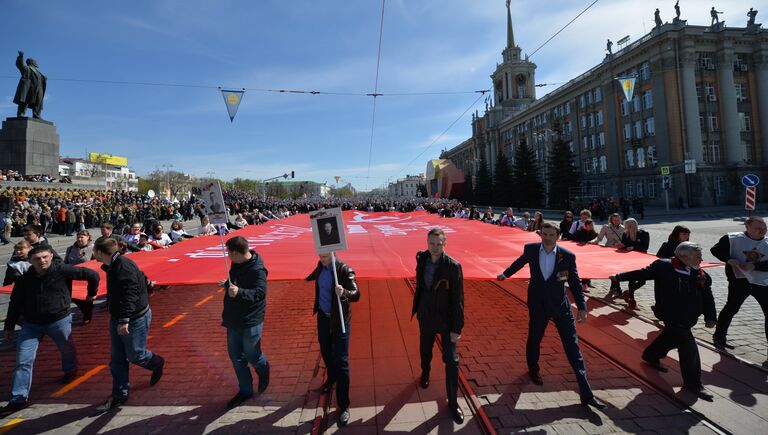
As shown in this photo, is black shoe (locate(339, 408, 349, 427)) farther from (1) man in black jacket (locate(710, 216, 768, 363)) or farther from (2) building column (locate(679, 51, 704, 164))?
(2) building column (locate(679, 51, 704, 164))

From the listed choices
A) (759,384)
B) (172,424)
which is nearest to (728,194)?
(759,384)

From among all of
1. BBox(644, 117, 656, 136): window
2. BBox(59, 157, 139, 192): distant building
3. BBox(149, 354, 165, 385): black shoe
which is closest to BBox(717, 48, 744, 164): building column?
BBox(644, 117, 656, 136): window

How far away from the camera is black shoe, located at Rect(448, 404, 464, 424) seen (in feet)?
12.8

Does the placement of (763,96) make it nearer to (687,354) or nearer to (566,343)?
(687,354)

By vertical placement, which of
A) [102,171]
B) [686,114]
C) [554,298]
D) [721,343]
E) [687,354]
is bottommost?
[721,343]

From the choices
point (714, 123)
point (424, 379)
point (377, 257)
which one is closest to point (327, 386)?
point (424, 379)

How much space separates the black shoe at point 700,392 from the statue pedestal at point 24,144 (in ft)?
124

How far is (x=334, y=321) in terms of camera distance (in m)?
4.23

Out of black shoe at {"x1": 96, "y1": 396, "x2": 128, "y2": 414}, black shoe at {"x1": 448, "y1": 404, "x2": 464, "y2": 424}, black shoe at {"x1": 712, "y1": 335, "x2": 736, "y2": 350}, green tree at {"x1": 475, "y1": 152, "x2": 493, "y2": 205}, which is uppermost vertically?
green tree at {"x1": 475, "y1": 152, "x2": 493, "y2": 205}

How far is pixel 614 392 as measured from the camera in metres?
4.48

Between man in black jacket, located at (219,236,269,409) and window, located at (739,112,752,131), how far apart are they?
58.0 m

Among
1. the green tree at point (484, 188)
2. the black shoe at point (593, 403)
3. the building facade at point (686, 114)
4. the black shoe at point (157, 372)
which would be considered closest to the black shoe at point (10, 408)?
the black shoe at point (157, 372)

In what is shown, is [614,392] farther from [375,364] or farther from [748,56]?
[748,56]

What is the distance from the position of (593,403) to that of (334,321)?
9.80 ft
